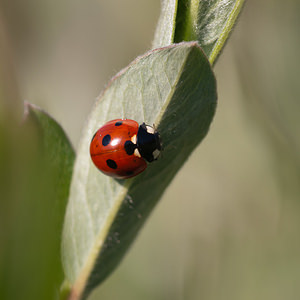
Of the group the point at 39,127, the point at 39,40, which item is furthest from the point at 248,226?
the point at 39,40

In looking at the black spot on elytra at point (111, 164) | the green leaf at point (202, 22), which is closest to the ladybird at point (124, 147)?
the black spot on elytra at point (111, 164)

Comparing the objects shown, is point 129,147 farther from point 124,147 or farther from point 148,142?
point 148,142

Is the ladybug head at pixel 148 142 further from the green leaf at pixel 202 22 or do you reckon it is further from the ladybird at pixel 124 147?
the green leaf at pixel 202 22

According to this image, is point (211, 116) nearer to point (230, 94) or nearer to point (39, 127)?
point (39, 127)

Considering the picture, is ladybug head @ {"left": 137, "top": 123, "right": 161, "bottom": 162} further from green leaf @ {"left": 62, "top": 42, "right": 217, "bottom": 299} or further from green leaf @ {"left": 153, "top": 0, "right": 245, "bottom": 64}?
green leaf @ {"left": 153, "top": 0, "right": 245, "bottom": 64}

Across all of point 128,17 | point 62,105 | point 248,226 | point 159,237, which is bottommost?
point 159,237
